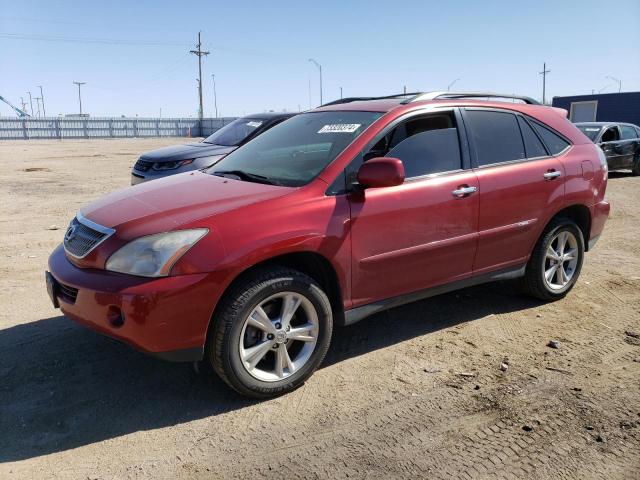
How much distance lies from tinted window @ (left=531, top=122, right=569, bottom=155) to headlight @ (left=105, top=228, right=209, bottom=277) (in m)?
3.24

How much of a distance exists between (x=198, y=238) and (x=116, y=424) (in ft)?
3.81

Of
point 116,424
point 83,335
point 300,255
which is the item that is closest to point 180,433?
point 116,424

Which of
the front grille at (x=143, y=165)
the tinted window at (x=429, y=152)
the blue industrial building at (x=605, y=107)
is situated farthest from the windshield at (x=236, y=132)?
the blue industrial building at (x=605, y=107)

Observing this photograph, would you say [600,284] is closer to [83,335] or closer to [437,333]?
[437,333]

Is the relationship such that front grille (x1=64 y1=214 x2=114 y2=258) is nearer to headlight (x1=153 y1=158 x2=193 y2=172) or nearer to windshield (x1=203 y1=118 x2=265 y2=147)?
headlight (x1=153 y1=158 x2=193 y2=172)

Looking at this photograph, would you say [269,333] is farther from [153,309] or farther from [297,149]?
[297,149]

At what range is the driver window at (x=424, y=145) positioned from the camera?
155 inches

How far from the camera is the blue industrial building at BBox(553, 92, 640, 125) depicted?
3506cm

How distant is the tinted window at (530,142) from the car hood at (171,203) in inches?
92.1

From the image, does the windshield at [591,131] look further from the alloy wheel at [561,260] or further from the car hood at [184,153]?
the alloy wheel at [561,260]

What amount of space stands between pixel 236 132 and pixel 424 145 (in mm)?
6581

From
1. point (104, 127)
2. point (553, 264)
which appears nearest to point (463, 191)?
point (553, 264)

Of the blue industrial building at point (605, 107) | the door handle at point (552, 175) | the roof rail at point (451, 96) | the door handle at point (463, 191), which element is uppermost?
the blue industrial building at point (605, 107)

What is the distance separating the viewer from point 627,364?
3.86 m
